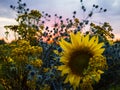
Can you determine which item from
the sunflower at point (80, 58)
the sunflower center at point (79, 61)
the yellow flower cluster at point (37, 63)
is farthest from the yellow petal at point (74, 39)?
the yellow flower cluster at point (37, 63)

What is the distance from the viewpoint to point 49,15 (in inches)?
357

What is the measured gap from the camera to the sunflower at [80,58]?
91.4 inches

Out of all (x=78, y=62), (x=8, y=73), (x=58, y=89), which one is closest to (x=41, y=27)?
(x=8, y=73)

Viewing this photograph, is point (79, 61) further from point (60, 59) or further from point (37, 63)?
point (37, 63)

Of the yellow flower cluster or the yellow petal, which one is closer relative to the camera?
the yellow petal

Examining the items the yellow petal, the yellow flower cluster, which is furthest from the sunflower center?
the yellow flower cluster

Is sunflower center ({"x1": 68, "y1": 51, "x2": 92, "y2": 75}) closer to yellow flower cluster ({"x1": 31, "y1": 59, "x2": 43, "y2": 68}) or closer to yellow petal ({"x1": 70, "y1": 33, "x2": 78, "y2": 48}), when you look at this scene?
yellow petal ({"x1": 70, "y1": 33, "x2": 78, "y2": 48})

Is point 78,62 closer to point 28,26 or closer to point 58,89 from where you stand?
point 58,89

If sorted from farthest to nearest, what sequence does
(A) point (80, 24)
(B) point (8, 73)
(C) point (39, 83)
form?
(A) point (80, 24), (B) point (8, 73), (C) point (39, 83)

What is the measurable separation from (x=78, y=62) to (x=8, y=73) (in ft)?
13.8

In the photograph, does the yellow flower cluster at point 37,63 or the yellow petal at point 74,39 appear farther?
the yellow flower cluster at point 37,63

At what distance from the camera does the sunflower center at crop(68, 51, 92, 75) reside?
236 cm

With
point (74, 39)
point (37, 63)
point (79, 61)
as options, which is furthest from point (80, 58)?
point (37, 63)

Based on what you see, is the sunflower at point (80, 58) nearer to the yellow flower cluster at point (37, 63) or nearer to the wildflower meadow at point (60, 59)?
the wildflower meadow at point (60, 59)
